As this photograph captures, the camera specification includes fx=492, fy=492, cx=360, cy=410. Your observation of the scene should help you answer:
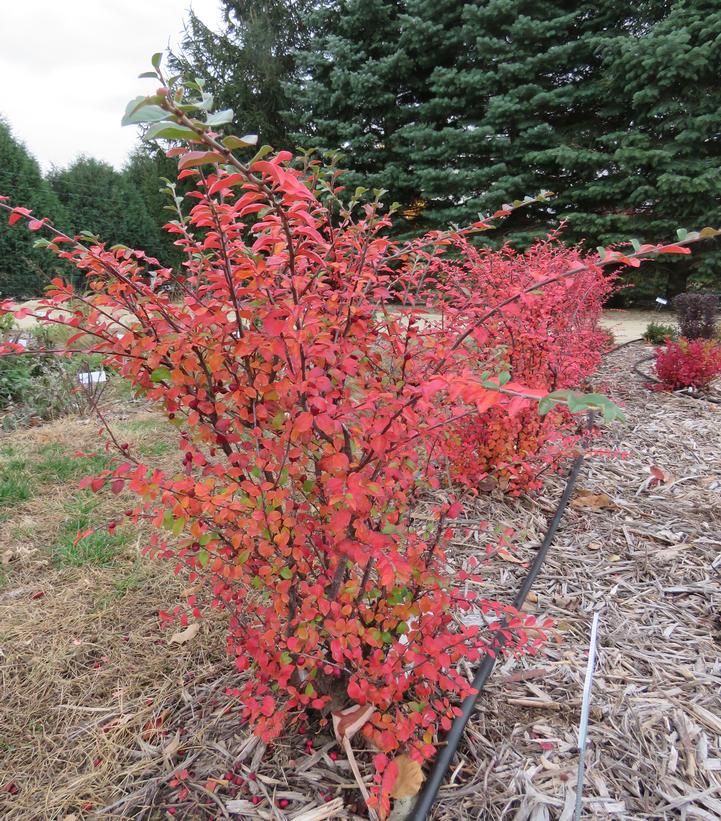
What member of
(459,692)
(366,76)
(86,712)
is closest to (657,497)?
(459,692)

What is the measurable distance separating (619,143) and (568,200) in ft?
4.76

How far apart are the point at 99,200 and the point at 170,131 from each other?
18014 mm

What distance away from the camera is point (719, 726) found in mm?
1473

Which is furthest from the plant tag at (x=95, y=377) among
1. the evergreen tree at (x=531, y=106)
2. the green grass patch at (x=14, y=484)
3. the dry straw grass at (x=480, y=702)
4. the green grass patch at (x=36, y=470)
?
the evergreen tree at (x=531, y=106)

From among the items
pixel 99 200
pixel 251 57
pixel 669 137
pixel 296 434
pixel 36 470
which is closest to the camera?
pixel 296 434

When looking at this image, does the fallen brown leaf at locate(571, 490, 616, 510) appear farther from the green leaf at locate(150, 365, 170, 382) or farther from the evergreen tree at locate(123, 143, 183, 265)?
the evergreen tree at locate(123, 143, 183, 265)

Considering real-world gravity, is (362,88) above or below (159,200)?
above

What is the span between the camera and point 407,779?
127 centimetres

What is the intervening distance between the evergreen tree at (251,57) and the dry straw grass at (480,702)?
48.3ft

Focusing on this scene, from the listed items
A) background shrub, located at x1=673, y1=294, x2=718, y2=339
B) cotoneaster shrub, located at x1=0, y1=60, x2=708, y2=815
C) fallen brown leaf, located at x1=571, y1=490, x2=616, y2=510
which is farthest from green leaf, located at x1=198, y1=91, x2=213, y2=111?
background shrub, located at x1=673, y1=294, x2=718, y2=339

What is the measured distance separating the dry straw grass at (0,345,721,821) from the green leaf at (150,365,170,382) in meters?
1.10

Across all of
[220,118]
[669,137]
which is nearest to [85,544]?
[220,118]

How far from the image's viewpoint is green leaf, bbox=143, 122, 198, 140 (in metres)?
0.59

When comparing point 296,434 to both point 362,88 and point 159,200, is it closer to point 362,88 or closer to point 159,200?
point 362,88
